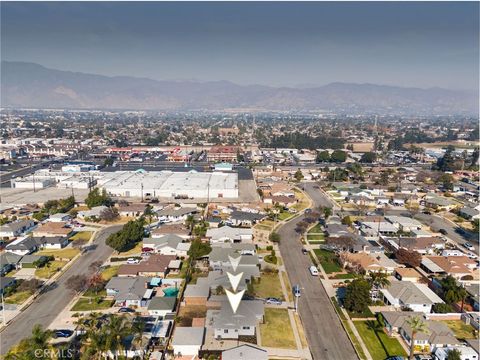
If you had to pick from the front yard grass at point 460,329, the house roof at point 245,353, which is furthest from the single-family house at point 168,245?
the front yard grass at point 460,329

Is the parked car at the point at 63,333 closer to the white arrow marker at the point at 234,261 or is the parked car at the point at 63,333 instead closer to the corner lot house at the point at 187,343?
the corner lot house at the point at 187,343

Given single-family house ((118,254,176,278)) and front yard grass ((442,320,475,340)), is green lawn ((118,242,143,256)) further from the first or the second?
front yard grass ((442,320,475,340))

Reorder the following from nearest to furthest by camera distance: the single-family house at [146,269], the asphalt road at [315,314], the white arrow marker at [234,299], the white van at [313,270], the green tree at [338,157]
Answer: the asphalt road at [315,314] < the white arrow marker at [234,299] < the single-family house at [146,269] < the white van at [313,270] < the green tree at [338,157]

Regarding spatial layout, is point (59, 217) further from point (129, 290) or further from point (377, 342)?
point (377, 342)

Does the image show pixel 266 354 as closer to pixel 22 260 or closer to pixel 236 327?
pixel 236 327

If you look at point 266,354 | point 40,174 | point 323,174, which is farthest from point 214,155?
point 266,354
